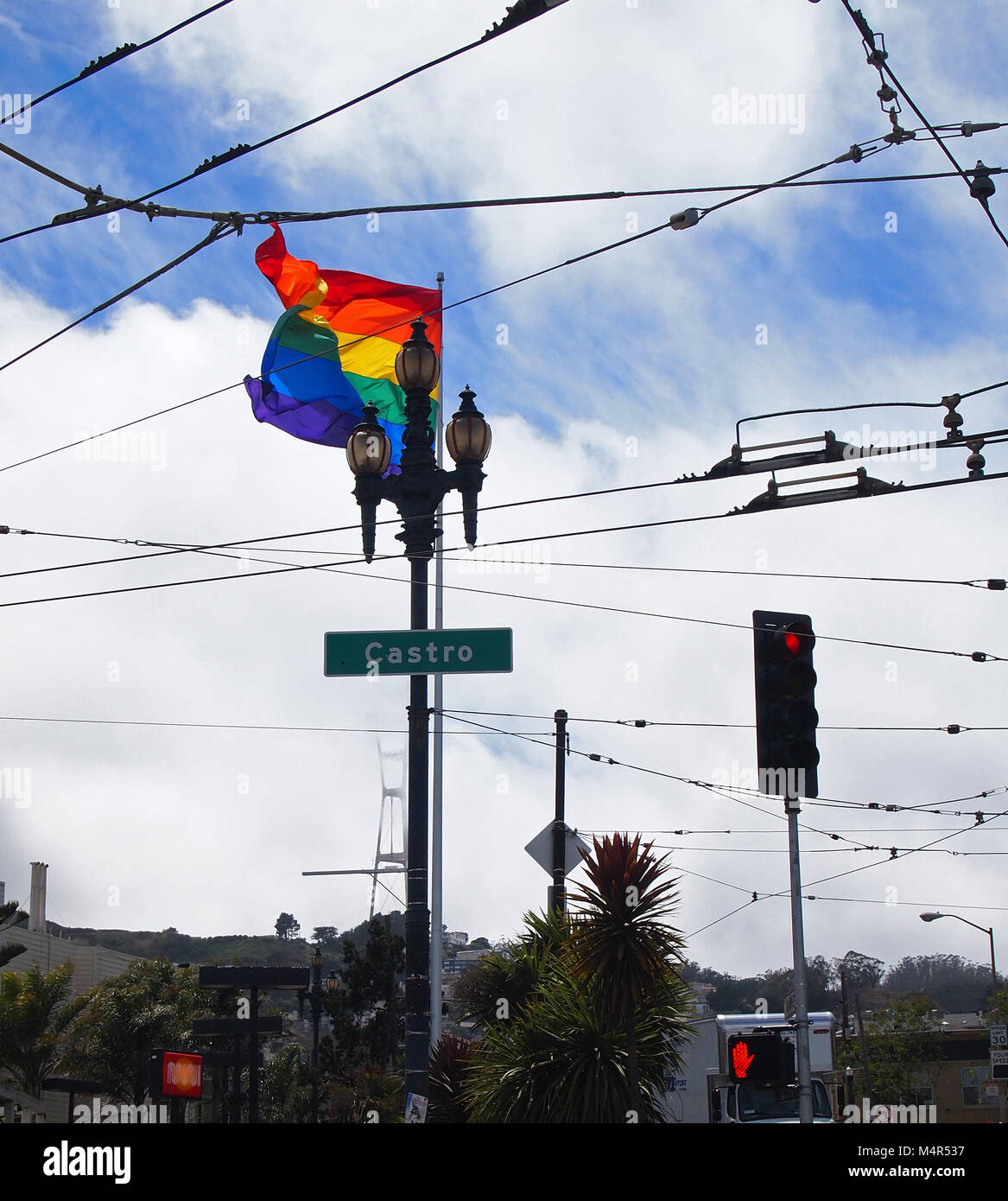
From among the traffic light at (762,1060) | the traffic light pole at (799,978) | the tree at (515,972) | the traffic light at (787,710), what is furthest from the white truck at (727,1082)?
the traffic light at (787,710)

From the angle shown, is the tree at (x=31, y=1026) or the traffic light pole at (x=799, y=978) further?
the tree at (x=31, y=1026)

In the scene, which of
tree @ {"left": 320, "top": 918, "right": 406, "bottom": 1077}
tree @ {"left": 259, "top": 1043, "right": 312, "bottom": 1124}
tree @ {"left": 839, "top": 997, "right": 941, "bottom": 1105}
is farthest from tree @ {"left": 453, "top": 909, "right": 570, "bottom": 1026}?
tree @ {"left": 839, "top": 997, "right": 941, "bottom": 1105}

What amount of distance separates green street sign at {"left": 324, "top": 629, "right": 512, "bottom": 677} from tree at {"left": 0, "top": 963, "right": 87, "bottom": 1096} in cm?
3717

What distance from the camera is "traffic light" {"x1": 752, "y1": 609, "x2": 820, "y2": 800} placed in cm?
1203

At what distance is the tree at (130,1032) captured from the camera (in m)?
44.9

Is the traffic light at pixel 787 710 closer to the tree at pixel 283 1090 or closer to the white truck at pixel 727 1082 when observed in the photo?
the white truck at pixel 727 1082

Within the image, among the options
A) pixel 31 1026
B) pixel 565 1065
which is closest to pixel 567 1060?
pixel 565 1065

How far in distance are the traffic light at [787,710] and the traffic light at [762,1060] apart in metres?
3.45
